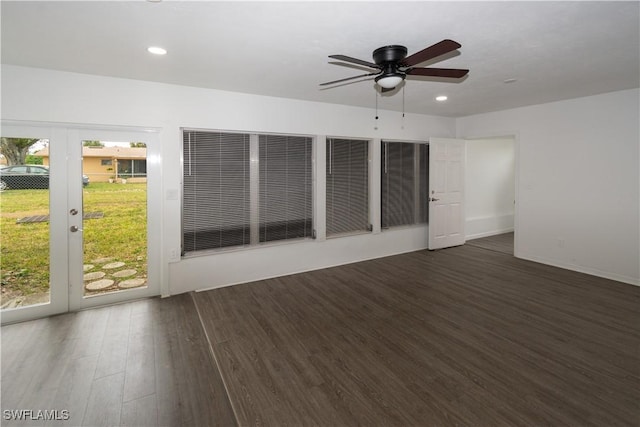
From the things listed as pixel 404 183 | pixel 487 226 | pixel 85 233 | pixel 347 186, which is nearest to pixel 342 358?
pixel 347 186

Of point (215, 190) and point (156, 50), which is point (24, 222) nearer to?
point (215, 190)

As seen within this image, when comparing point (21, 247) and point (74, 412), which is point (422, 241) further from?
point (21, 247)

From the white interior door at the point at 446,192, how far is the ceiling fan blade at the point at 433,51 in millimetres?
3714

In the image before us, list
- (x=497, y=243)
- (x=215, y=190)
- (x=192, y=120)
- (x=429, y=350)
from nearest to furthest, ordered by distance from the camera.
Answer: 1. (x=429, y=350)
2. (x=192, y=120)
3. (x=215, y=190)
4. (x=497, y=243)

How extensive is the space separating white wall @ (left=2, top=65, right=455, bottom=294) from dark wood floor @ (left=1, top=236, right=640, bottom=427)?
1.41 feet

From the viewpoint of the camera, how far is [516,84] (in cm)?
389

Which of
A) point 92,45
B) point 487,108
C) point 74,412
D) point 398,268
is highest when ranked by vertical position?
point 487,108

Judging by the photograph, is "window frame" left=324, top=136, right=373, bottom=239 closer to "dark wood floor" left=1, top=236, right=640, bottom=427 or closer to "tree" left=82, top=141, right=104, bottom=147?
"dark wood floor" left=1, top=236, right=640, bottom=427

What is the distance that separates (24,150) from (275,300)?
311 cm

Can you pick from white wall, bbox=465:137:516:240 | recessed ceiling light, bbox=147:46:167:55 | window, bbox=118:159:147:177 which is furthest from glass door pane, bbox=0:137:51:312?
white wall, bbox=465:137:516:240

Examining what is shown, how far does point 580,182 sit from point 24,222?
7.26 meters

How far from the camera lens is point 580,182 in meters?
4.66

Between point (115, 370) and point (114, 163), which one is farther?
point (114, 163)

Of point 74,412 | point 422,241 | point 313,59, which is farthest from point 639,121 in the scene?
point 74,412
